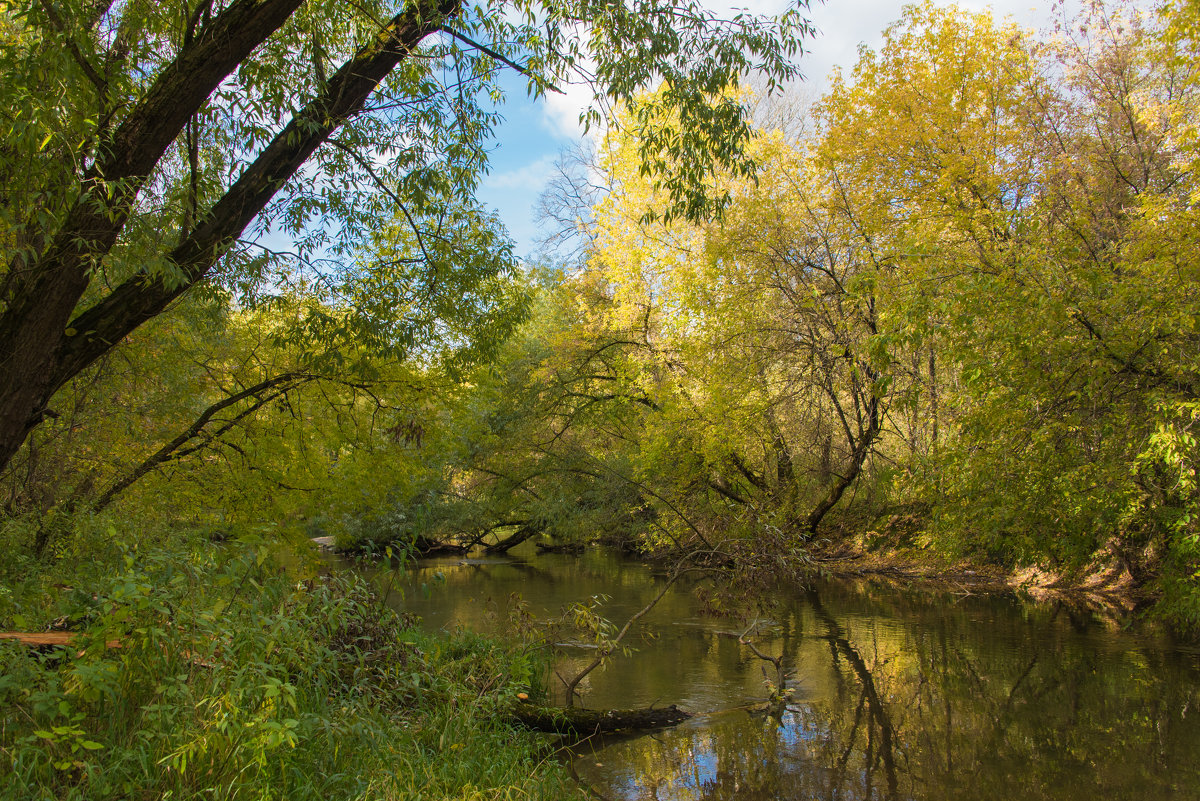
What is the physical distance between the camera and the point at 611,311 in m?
18.8

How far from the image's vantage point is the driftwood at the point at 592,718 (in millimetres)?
7035

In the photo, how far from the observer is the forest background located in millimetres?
5062

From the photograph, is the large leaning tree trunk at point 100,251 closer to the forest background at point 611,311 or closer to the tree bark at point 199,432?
the forest background at point 611,311

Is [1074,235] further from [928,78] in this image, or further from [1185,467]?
[928,78]

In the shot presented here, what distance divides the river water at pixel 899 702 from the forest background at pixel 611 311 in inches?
48.3

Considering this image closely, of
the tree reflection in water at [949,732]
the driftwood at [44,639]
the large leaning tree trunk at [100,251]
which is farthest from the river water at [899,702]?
the large leaning tree trunk at [100,251]

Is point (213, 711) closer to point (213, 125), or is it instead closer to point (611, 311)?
point (213, 125)

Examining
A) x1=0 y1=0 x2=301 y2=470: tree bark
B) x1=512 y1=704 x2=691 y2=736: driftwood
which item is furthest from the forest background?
x1=512 y1=704 x2=691 y2=736: driftwood

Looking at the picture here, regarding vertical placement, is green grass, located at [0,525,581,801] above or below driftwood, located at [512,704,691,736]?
above

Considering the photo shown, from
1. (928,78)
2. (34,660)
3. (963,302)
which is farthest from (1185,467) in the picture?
(34,660)

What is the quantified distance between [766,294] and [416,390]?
797 centimetres

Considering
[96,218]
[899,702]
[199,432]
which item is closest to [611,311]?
[199,432]

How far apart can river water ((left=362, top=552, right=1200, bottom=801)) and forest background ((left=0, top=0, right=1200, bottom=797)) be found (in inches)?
48.3

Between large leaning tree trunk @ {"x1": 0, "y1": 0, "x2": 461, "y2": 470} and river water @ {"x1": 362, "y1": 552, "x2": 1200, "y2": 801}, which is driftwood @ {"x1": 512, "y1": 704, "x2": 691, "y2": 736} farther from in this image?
large leaning tree trunk @ {"x1": 0, "y1": 0, "x2": 461, "y2": 470}
